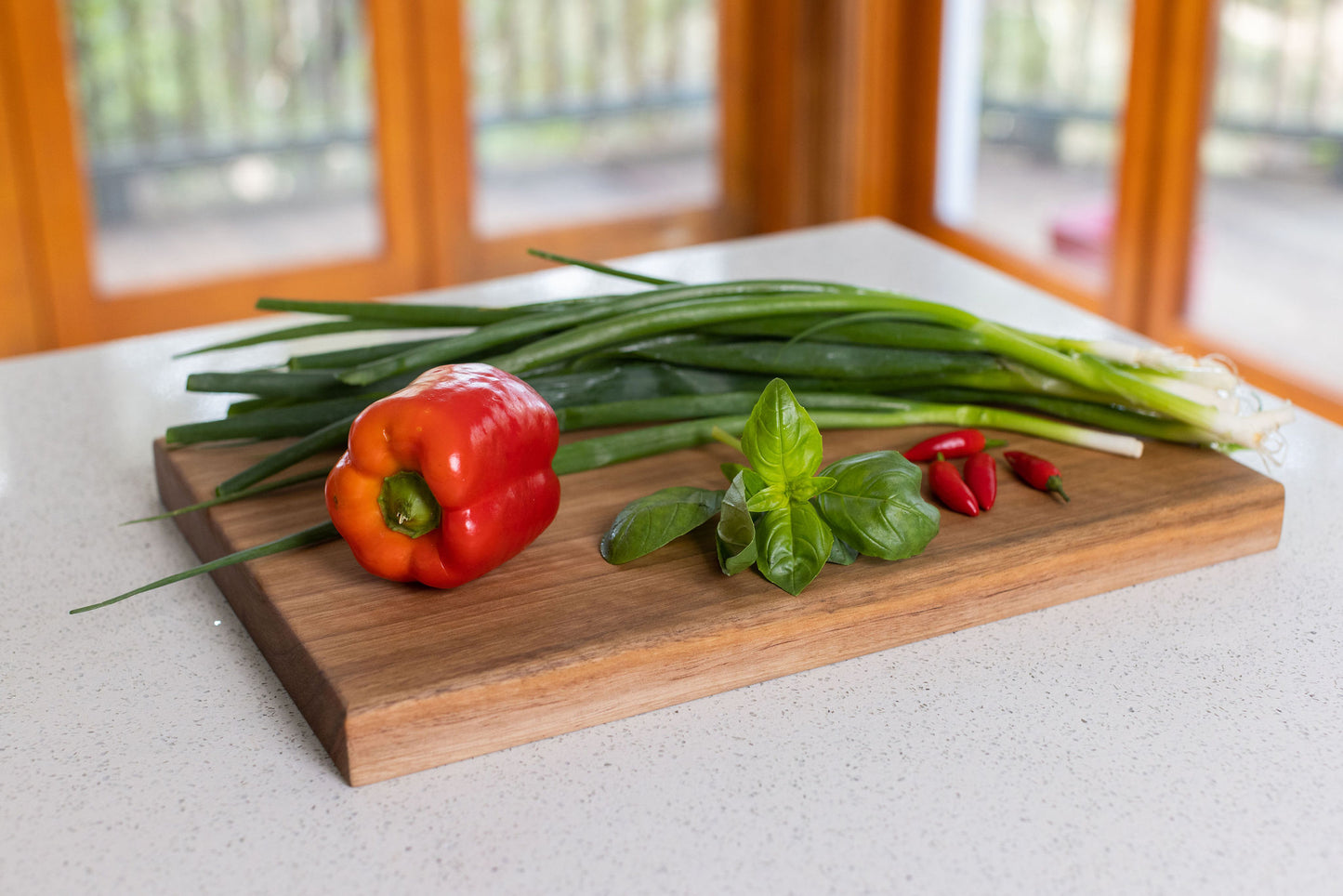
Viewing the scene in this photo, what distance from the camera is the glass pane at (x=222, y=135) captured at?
124 inches

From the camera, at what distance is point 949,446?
3.48 feet

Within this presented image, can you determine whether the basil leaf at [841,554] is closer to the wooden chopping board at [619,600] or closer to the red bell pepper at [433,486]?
the wooden chopping board at [619,600]

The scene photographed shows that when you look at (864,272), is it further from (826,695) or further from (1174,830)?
(1174,830)

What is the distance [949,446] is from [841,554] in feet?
0.70

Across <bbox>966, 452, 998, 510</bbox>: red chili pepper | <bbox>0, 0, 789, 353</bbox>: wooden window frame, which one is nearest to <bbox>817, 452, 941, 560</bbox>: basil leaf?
<bbox>966, 452, 998, 510</bbox>: red chili pepper

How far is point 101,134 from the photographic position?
3.16 meters

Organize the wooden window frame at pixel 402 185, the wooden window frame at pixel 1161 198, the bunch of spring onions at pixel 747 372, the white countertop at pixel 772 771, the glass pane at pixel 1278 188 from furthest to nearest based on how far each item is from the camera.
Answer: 1. the wooden window frame at pixel 402 185
2. the wooden window frame at pixel 1161 198
3. the glass pane at pixel 1278 188
4. the bunch of spring onions at pixel 747 372
5. the white countertop at pixel 772 771

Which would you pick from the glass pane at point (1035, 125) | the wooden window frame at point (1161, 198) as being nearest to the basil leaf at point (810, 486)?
the wooden window frame at point (1161, 198)

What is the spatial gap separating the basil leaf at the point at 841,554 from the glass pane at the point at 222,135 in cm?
283

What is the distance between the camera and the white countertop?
69 centimetres

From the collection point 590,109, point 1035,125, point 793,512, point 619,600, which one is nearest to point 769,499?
point 793,512

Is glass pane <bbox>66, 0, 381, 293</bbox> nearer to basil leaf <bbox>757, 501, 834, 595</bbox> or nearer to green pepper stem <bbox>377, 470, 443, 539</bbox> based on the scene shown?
green pepper stem <bbox>377, 470, 443, 539</bbox>

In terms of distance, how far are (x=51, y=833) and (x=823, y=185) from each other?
3.46 meters

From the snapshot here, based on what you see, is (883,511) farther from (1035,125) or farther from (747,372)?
(1035,125)
